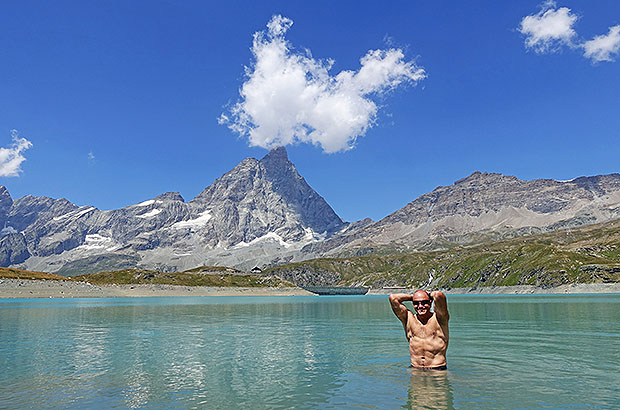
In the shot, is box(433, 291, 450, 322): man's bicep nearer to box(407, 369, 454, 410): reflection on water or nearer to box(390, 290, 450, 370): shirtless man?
box(390, 290, 450, 370): shirtless man

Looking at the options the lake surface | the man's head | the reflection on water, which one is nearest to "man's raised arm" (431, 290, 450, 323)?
the man's head

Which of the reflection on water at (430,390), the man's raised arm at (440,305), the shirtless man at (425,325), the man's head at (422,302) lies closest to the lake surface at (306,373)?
the reflection on water at (430,390)

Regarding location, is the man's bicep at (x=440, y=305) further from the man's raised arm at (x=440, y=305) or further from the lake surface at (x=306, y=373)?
the lake surface at (x=306, y=373)

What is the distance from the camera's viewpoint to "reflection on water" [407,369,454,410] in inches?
781

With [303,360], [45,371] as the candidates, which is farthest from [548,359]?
[45,371]

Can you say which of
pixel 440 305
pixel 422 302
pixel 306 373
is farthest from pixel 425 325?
pixel 306 373

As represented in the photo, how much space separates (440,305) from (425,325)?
225cm

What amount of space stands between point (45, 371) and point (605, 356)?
3996 centimetres

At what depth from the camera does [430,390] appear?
22500 mm

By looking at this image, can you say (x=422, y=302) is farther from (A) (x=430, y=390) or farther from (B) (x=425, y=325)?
(A) (x=430, y=390)

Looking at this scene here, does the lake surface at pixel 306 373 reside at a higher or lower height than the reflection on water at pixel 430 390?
lower

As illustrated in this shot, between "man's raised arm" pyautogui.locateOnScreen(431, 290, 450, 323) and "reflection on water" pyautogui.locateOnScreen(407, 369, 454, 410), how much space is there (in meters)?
3.29

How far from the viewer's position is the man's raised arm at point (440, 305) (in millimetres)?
23188

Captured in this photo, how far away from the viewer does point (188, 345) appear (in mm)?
Result: 44969
